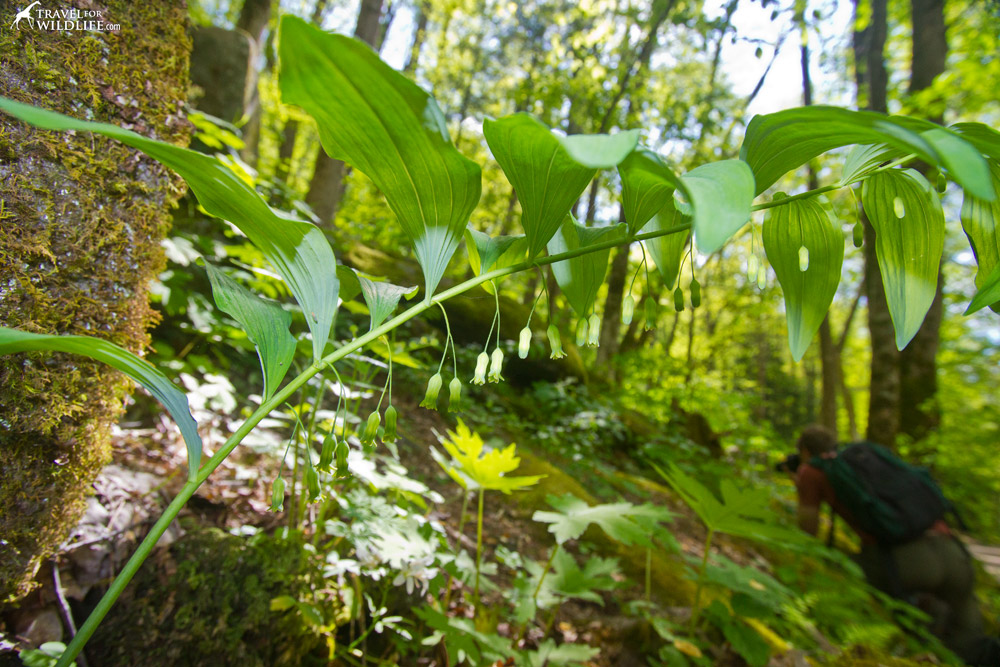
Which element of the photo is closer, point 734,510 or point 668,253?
point 668,253

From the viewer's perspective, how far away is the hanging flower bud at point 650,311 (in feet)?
3.09

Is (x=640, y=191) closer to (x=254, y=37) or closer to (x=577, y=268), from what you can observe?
(x=577, y=268)

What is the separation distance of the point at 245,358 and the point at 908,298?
10.6 feet

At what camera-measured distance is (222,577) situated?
1549mm

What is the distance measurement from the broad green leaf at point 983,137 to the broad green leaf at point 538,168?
59cm

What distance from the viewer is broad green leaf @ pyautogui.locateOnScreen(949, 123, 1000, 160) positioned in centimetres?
70

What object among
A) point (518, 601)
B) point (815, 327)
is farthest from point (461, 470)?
point (815, 327)

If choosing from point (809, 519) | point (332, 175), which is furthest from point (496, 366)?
point (332, 175)

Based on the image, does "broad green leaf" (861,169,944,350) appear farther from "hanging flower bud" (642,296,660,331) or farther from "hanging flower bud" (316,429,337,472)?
"hanging flower bud" (316,429,337,472)

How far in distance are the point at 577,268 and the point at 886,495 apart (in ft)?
15.0

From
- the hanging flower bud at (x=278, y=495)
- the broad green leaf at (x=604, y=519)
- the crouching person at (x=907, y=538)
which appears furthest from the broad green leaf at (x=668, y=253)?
the crouching person at (x=907, y=538)

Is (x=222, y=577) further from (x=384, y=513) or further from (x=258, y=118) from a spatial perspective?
(x=258, y=118)

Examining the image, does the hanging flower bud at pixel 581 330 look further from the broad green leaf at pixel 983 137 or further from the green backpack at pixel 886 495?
the green backpack at pixel 886 495

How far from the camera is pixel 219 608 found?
1489mm
